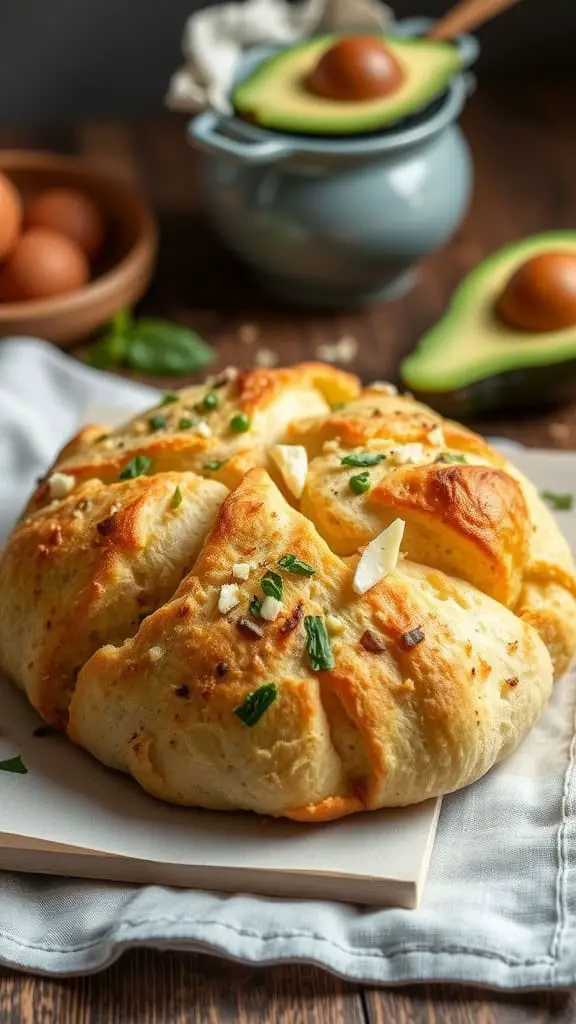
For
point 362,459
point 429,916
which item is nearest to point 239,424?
point 362,459

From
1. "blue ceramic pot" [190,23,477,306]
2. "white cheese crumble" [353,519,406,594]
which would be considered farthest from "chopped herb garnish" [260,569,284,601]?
"blue ceramic pot" [190,23,477,306]

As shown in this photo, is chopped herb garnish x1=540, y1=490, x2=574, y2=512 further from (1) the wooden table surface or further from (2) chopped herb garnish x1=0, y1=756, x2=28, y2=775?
(2) chopped herb garnish x1=0, y1=756, x2=28, y2=775

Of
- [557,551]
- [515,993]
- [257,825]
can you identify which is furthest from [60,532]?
[515,993]

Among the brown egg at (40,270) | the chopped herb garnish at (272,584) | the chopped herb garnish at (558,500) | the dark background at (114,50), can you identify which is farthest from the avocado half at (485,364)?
the dark background at (114,50)

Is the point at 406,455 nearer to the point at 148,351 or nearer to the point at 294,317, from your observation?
the point at 148,351

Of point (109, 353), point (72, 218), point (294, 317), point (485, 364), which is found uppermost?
point (72, 218)

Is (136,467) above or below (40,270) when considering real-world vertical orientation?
above
